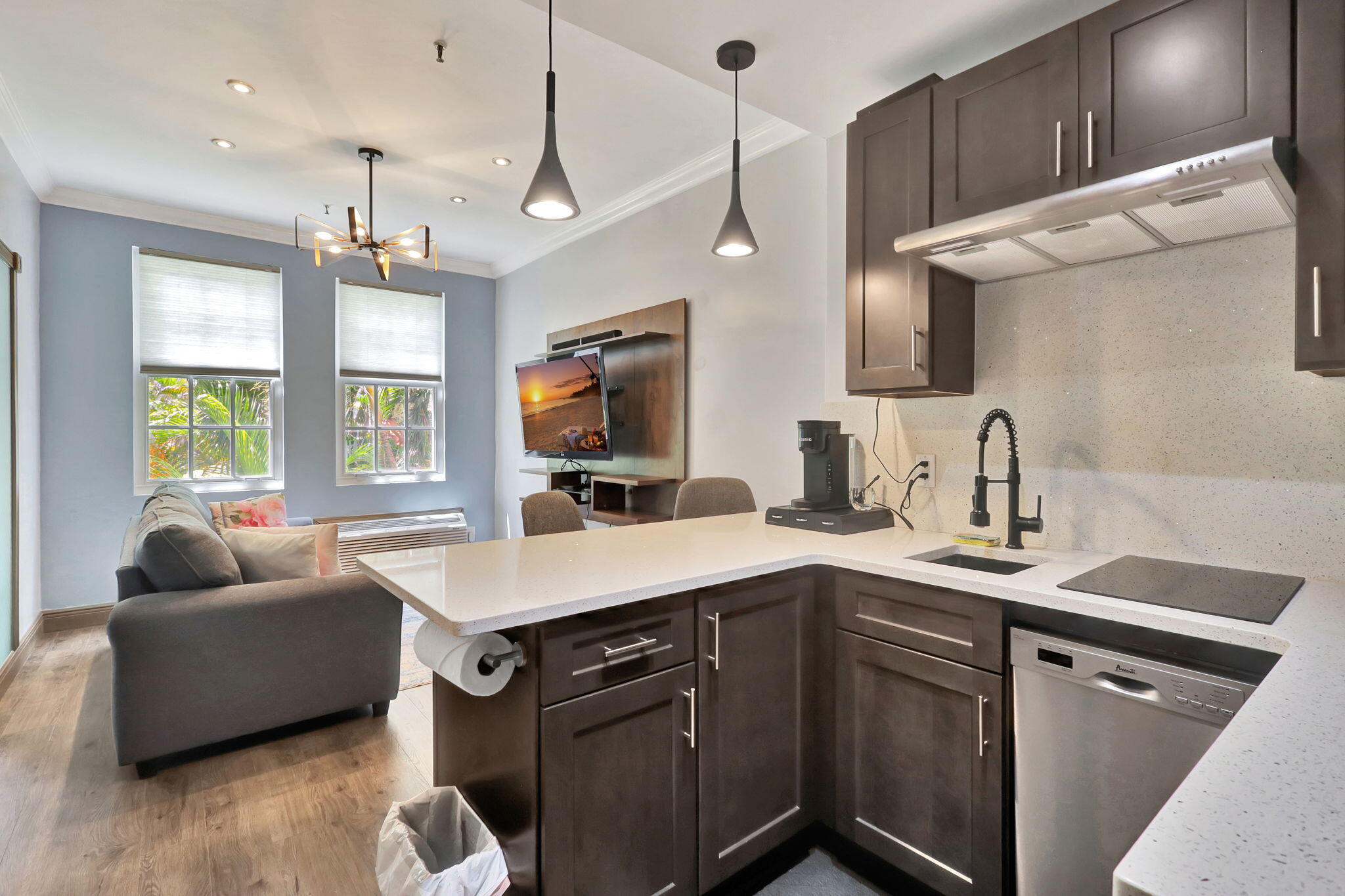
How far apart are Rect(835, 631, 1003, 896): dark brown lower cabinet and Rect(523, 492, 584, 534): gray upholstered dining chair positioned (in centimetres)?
135

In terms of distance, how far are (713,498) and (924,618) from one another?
4.62 feet

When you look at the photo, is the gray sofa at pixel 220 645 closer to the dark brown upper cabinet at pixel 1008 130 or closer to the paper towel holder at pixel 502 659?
the paper towel holder at pixel 502 659

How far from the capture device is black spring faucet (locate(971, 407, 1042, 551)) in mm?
1913

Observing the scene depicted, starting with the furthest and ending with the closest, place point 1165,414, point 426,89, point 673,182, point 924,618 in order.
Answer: point 673,182
point 426,89
point 1165,414
point 924,618

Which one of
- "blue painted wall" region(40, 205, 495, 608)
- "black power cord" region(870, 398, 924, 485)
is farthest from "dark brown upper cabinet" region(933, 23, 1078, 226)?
"blue painted wall" region(40, 205, 495, 608)

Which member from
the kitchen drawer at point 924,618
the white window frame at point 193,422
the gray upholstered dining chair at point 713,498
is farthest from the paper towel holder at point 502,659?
the white window frame at point 193,422

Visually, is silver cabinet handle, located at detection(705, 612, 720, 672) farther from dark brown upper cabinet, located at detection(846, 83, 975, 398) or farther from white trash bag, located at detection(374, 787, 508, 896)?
dark brown upper cabinet, located at detection(846, 83, 975, 398)

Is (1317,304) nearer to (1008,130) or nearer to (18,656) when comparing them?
(1008,130)

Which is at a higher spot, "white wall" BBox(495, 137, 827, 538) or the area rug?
"white wall" BBox(495, 137, 827, 538)

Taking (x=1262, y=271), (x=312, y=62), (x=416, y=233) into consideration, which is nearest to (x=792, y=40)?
(x=1262, y=271)

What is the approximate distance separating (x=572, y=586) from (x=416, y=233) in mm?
4482

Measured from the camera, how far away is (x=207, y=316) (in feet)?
15.1

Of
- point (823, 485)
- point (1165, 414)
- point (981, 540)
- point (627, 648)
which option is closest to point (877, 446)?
point (823, 485)

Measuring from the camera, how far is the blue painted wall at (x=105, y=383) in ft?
13.5
